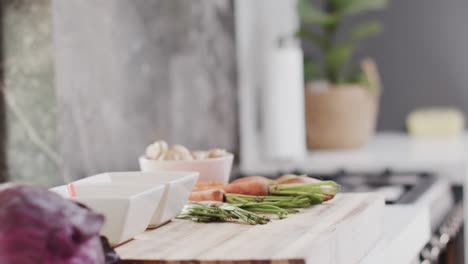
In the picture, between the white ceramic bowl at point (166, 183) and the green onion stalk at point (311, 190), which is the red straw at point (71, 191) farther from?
the green onion stalk at point (311, 190)

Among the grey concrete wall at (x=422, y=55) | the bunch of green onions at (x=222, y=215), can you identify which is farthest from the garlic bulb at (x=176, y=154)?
the grey concrete wall at (x=422, y=55)

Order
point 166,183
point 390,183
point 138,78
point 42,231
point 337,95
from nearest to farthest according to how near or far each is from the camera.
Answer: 1. point 42,231
2. point 166,183
3. point 138,78
4. point 390,183
5. point 337,95

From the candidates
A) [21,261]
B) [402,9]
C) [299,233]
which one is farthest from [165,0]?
[402,9]

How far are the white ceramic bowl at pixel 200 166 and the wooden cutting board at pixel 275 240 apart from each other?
0.74 ft

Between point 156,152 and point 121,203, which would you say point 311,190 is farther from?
point 121,203

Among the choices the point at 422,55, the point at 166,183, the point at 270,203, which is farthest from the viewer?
the point at 422,55

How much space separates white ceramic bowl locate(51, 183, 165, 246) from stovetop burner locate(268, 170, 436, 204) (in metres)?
1.04

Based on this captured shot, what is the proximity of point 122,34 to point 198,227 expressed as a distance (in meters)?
1.01

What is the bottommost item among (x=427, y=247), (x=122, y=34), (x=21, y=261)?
(x=427, y=247)

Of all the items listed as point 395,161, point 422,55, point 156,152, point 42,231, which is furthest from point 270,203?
point 422,55

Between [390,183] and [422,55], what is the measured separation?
1643 mm

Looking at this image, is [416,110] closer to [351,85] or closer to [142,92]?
[351,85]

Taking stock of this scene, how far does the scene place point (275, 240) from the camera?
1058mm

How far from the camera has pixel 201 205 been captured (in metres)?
1.27
